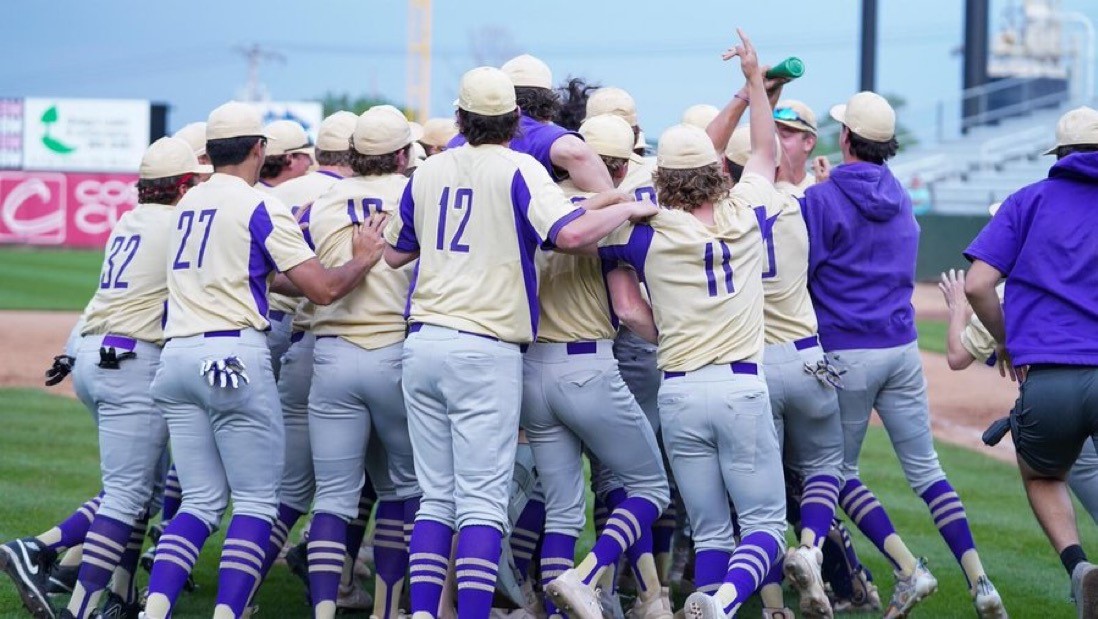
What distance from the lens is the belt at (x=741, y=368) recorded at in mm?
5332

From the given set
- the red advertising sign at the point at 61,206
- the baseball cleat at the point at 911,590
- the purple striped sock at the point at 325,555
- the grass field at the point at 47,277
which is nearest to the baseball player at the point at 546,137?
the purple striped sock at the point at 325,555

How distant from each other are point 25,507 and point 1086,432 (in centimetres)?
622

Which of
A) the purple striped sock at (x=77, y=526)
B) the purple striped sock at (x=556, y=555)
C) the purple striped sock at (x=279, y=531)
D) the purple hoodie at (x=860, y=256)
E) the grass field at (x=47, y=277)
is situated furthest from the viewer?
the grass field at (x=47, y=277)

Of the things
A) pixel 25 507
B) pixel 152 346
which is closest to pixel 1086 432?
pixel 152 346

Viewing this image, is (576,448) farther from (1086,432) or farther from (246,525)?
(1086,432)

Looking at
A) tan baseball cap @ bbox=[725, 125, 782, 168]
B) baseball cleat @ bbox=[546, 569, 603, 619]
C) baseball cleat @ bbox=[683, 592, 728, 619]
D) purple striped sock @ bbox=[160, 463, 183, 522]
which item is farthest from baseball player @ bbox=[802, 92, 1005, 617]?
purple striped sock @ bbox=[160, 463, 183, 522]

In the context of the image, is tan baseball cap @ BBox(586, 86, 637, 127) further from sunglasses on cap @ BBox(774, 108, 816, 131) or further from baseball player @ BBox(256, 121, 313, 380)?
baseball player @ BBox(256, 121, 313, 380)

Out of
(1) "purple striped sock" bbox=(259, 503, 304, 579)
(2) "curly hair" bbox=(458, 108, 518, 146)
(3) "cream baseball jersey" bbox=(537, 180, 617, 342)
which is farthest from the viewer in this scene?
(1) "purple striped sock" bbox=(259, 503, 304, 579)

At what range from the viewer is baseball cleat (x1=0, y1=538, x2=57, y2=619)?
6.02 meters

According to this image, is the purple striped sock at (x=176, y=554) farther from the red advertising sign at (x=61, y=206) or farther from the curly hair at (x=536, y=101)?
the red advertising sign at (x=61, y=206)

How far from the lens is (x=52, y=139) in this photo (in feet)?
144

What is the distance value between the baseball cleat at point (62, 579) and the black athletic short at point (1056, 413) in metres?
4.34

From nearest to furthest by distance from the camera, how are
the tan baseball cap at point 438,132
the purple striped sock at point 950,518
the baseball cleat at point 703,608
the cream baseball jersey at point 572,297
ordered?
the baseball cleat at point 703,608 < the cream baseball jersey at point 572,297 < the purple striped sock at point 950,518 < the tan baseball cap at point 438,132

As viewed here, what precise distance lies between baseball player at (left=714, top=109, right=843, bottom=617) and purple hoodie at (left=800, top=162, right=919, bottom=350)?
0.68 ft
